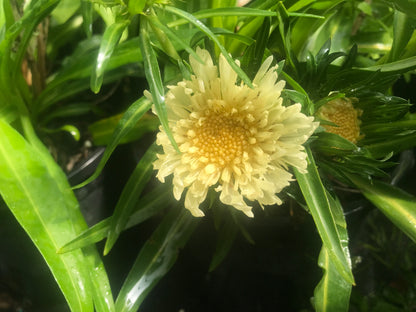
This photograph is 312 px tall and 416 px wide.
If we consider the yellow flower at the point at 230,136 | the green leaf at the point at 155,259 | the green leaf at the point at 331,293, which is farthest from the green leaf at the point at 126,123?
the green leaf at the point at 331,293

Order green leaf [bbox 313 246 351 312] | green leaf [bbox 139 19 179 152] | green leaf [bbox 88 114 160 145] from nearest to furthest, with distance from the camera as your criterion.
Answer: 1. green leaf [bbox 139 19 179 152]
2. green leaf [bbox 313 246 351 312]
3. green leaf [bbox 88 114 160 145]

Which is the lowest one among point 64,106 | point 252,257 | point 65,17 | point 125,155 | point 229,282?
point 229,282

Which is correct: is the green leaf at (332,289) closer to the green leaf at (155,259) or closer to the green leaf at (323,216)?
the green leaf at (323,216)

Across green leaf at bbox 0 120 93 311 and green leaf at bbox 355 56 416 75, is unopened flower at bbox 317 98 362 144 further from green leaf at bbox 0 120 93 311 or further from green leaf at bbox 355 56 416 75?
green leaf at bbox 0 120 93 311

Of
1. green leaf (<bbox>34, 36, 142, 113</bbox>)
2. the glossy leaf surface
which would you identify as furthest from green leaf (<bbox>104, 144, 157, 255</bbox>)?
green leaf (<bbox>34, 36, 142, 113</bbox>)

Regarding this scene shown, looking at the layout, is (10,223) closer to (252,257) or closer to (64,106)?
(64,106)

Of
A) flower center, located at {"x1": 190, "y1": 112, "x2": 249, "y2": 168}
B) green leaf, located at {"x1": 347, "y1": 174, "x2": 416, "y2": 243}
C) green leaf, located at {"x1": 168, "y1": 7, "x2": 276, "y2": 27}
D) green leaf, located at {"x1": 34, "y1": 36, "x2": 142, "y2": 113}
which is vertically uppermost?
green leaf, located at {"x1": 168, "y1": 7, "x2": 276, "y2": 27}

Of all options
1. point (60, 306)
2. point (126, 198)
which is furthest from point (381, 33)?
point (60, 306)
